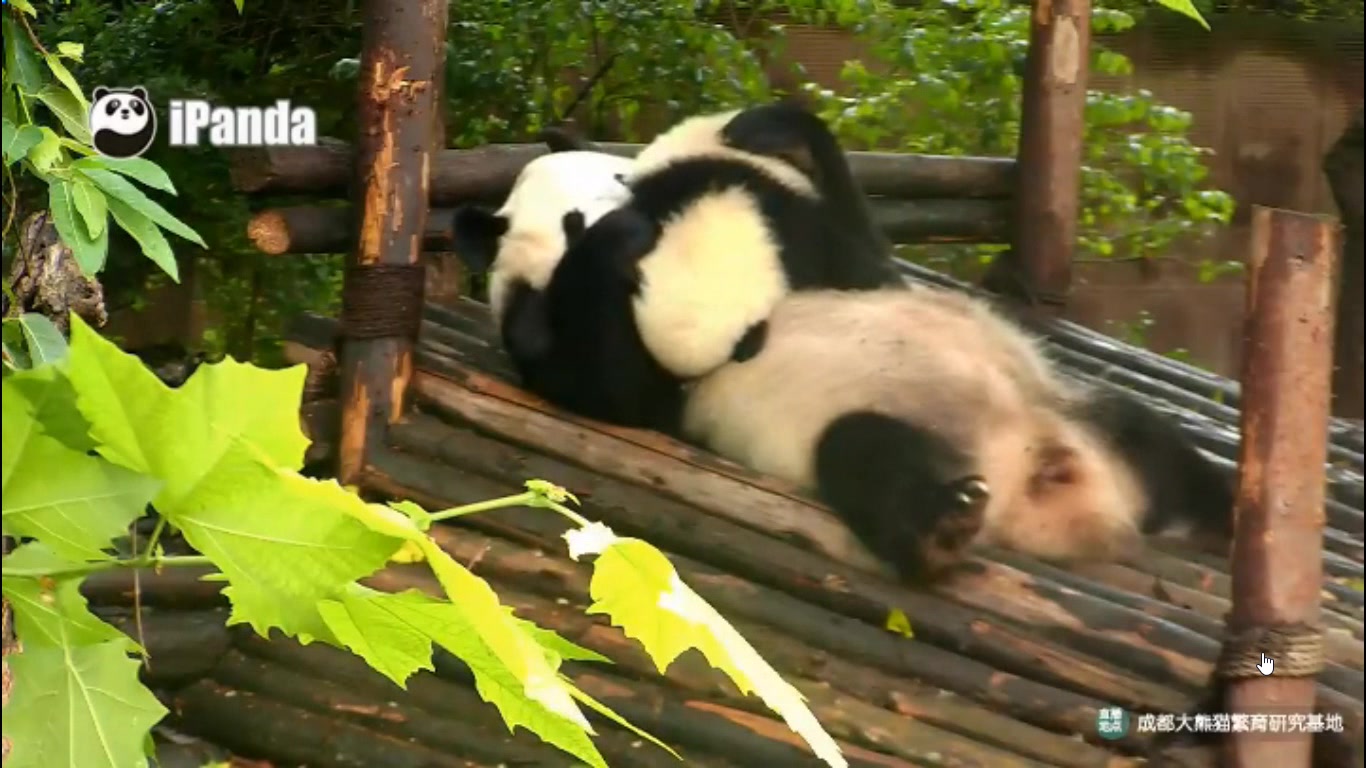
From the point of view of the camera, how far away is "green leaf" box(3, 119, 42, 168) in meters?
0.41

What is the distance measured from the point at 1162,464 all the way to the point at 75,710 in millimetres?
1367

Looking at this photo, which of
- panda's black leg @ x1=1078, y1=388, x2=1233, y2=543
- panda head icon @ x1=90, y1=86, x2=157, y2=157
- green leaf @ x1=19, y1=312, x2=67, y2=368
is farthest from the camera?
panda's black leg @ x1=1078, y1=388, x2=1233, y2=543

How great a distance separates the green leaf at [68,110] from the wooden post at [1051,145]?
1122 millimetres

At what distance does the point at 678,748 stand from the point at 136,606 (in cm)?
60

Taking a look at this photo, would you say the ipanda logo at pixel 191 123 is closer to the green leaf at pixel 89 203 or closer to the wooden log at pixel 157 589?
the wooden log at pixel 157 589

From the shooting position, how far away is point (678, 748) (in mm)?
1395

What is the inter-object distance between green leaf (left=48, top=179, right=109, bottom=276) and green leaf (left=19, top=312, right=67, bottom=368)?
6cm

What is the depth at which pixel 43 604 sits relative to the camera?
1.03 ft

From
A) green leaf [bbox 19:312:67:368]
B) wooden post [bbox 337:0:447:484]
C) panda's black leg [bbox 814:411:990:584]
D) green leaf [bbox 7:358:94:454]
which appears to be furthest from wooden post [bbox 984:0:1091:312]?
green leaf [bbox 7:358:94:454]

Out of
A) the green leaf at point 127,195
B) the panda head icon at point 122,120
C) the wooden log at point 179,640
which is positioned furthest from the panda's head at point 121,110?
the green leaf at point 127,195

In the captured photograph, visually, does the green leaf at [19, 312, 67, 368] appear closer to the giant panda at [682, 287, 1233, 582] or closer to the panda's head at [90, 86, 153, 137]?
the panda's head at [90, 86, 153, 137]

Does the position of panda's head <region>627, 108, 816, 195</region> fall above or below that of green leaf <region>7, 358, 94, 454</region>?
above

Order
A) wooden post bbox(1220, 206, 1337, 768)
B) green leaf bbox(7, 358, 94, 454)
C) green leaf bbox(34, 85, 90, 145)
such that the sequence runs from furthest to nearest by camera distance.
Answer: wooden post bbox(1220, 206, 1337, 768), green leaf bbox(34, 85, 90, 145), green leaf bbox(7, 358, 94, 454)

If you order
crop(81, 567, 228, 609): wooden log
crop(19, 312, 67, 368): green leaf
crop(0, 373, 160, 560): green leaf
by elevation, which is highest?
crop(19, 312, 67, 368): green leaf
